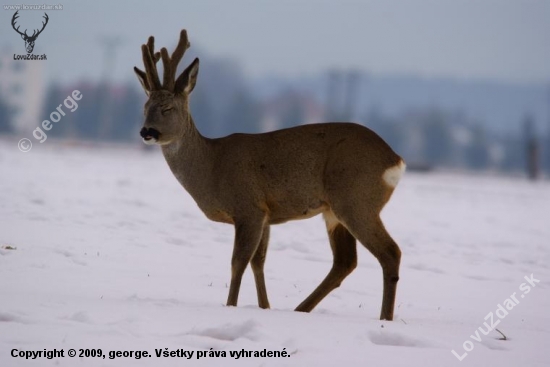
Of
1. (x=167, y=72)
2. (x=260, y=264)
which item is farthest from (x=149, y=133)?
(x=260, y=264)

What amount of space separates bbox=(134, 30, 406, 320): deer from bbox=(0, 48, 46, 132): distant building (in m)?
117

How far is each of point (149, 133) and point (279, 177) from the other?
1187mm

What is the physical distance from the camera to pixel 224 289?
27.5ft

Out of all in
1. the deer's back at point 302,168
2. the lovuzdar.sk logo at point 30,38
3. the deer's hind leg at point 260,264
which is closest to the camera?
the deer's back at point 302,168

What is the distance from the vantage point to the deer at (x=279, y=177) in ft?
23.7

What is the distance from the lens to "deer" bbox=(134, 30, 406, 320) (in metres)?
7.24

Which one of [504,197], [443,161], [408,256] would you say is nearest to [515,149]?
[443,161]

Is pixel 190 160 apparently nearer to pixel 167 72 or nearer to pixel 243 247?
pixel 167 72

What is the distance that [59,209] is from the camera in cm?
1291

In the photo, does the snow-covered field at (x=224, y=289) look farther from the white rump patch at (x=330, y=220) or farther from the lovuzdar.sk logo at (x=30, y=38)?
the lovuzdar.sk logo at (x=30, y=38)

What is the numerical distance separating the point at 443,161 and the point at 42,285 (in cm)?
10886

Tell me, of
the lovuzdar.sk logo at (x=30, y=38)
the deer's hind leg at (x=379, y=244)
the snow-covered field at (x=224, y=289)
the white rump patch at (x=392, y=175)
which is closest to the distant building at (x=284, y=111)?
the lovuzdar.sk logo at (x=30, y=38)

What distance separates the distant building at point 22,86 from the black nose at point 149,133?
117715mm

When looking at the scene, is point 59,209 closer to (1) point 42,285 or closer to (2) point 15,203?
(2) point 15,203
